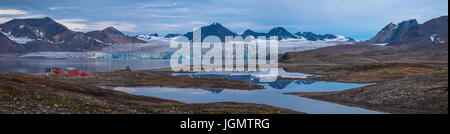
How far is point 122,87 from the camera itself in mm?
55281

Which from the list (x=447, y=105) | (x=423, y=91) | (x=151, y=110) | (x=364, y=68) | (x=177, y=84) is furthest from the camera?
(x=364, y=68)

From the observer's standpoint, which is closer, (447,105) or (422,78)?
(447,105)

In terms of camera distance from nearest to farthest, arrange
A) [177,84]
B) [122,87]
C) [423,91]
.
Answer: [423,91]
[122,87]
[177,84]

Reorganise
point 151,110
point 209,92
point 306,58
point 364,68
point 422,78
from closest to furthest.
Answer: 1. point 151,110
2. point 422,78
3. point 209,92
4. point 364,68
5. point 306,58

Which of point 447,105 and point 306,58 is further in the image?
point 306,58
